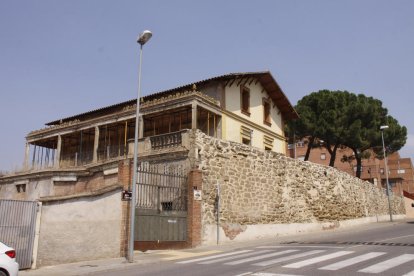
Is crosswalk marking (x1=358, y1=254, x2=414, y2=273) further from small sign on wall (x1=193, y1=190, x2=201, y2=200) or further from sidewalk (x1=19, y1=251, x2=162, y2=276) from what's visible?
small sign on wall (x1=193, y1=190, x2=201, y2=200)

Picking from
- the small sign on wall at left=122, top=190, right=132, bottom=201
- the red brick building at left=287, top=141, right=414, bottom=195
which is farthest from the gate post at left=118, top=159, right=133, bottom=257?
the red brick building at left=287, top=141, right=414, bottom=195

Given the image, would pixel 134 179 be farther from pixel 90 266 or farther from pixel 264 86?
pixel 264 86

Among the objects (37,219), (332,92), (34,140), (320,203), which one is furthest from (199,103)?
(332,92)

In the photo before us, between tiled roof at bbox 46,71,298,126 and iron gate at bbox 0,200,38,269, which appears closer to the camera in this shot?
iron gate at bbox 0,200,38,269

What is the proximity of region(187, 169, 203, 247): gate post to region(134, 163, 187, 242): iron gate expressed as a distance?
23 cm

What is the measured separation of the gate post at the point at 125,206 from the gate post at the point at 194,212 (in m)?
2.92

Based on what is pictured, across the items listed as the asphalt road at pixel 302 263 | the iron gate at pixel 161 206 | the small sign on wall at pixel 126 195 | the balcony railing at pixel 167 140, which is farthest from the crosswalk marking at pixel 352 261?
the balcony railing at pixel 167 140

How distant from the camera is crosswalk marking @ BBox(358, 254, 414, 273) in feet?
28.9

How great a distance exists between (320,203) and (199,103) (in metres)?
9.93

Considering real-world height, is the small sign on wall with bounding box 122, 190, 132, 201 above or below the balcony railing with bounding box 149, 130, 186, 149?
below

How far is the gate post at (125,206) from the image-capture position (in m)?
13.8

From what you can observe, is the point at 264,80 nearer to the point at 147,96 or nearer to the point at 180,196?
the point at 147,96

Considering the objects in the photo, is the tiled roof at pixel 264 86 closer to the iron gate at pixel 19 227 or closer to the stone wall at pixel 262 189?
the stone wall at pixel 262 189

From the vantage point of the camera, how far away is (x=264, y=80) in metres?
28.0
